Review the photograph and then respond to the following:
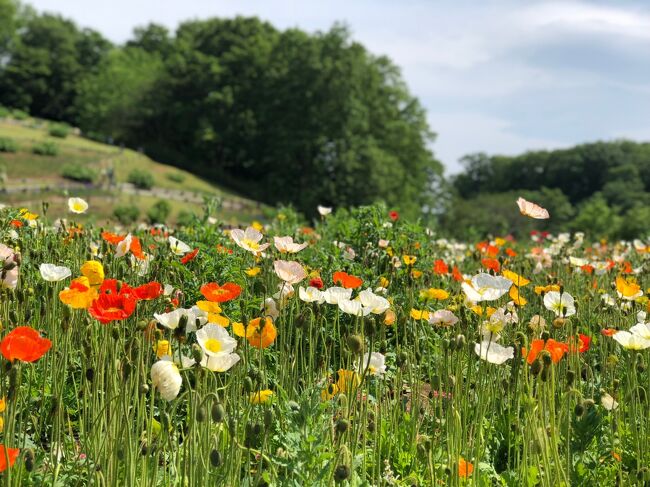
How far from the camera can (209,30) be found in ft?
174

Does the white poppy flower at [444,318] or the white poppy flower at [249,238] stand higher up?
the white poppy flower at [249,238]

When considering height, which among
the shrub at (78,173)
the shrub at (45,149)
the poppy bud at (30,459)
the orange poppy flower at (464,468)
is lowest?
the shrub at (78,173)

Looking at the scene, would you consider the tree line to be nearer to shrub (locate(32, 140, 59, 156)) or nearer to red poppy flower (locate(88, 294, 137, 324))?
shrub (locate(32, 140, 59, 156))

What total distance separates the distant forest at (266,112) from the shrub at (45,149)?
452 inches

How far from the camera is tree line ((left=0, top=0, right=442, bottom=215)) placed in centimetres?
3800

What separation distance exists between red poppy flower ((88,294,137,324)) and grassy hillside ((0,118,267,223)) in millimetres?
20894

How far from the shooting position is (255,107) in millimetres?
45562

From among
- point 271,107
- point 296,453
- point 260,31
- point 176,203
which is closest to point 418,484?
point 296,453

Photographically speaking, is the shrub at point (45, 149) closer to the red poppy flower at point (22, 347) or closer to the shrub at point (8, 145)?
the shrub at point (8, 145)

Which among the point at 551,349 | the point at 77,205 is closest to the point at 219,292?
the point at 551,349

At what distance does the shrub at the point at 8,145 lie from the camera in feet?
108

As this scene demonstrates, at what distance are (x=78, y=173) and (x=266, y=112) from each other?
14400 millimetres

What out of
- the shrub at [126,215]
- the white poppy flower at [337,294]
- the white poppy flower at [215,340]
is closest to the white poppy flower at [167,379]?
the white poppy flower at [215,340]

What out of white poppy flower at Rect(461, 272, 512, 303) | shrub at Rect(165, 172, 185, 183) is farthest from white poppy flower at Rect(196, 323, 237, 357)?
shrub at Rect(165, 172, 185, 183)
